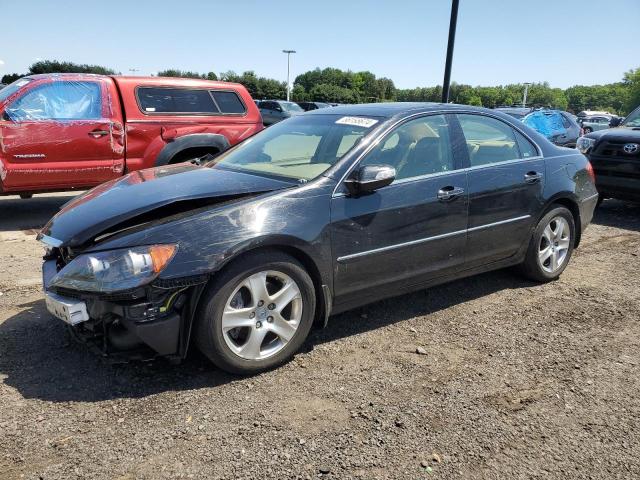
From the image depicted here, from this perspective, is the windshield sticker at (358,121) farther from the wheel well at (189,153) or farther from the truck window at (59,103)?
the truck window at (59,103)

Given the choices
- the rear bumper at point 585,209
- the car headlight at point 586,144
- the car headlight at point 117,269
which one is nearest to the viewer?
the car headlight at point 117,269

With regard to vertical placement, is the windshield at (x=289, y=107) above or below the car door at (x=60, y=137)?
above

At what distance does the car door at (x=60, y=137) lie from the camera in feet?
20.8

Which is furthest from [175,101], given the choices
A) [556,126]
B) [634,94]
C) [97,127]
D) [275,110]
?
[634,94]

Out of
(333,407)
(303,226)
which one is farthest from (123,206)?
(333,407)

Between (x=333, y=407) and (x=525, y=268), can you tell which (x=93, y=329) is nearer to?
(x=333, y=407)

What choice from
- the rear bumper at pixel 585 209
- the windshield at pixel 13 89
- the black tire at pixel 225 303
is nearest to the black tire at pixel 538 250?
the rear bumper at pixel 585 209

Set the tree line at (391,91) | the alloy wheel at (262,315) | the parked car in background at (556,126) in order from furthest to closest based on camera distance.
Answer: the tree line at (391,91) → the parked car in background at (556,126) → the alloy wheel at (262,315)

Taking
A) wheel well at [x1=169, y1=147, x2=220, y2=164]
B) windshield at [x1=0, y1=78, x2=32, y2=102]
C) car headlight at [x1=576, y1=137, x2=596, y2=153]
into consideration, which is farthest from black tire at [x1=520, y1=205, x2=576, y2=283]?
windshield at [x1=0, y1=78, x2=32, y2=102]

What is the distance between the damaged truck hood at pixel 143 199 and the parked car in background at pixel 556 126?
10.8 meters

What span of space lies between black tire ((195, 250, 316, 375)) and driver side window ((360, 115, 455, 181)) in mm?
934

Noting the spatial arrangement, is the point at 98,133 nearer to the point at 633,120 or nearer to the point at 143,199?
the point at 143,199

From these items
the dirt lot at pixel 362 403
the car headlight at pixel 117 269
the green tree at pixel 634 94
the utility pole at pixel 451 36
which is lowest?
the dirt lot at pixel 362 403

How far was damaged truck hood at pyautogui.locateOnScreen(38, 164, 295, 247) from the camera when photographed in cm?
303
